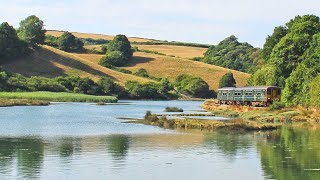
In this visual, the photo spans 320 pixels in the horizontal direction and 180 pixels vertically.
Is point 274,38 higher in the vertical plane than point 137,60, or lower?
higher

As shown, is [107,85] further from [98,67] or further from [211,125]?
[211,125]

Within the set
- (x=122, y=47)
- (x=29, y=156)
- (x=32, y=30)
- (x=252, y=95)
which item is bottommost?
(x=29, y=156)

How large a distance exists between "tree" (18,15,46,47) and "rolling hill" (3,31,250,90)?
3.02m

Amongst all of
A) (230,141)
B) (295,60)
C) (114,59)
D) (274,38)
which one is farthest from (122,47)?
(230,141)

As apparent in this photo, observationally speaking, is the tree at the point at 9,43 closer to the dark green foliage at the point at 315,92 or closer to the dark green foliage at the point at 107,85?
the dark green foliage at the point at 107,85

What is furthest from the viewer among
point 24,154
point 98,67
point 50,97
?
point 98,67

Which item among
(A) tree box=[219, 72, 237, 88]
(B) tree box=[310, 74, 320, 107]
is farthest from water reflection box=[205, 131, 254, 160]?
(A) tree box=[219, 72, 237, 88]

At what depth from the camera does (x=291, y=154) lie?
43.0m

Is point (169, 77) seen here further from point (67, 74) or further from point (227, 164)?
point (227, 164)

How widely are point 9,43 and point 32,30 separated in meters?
15.8

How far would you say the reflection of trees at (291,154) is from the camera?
115 ft

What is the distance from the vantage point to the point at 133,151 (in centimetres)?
4359

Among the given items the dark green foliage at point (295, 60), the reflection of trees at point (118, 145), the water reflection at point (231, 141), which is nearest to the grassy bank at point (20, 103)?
the dark green foliage at point (295, 60)

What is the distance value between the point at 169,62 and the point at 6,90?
236ft
